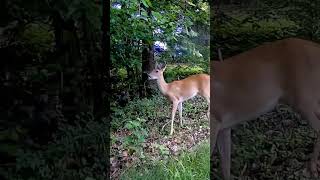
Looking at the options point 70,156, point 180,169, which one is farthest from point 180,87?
point 70,156

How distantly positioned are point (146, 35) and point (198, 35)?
40 centimetres

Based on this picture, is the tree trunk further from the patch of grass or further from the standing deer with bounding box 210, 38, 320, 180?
the standing deer with bounding box 210, 38, 320, 180

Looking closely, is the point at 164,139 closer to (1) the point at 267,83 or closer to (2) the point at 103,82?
(2) the point at 103,82

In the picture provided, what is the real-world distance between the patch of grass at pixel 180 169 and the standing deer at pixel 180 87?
0.46m

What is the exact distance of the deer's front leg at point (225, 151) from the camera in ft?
8.45

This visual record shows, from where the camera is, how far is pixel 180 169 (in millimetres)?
3074

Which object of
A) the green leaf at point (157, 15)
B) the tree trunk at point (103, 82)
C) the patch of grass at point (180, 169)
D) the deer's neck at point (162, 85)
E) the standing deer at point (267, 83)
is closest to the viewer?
the standing deer at point (267, 83)

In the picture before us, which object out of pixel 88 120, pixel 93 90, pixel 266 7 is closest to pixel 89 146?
pixel 88 120

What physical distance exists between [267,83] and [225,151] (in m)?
0.42

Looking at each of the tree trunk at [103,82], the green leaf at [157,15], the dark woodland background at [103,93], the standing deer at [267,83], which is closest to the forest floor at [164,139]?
the dark woodland background at [103,93]

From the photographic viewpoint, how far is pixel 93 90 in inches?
A: 114

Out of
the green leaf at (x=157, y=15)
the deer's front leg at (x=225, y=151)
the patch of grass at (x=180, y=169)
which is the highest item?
the green leaf at (x=157, y=15)

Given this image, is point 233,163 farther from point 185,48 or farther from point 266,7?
point 185,48

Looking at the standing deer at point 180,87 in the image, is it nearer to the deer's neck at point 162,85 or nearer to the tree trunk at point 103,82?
the deer's neck at point 162,85
